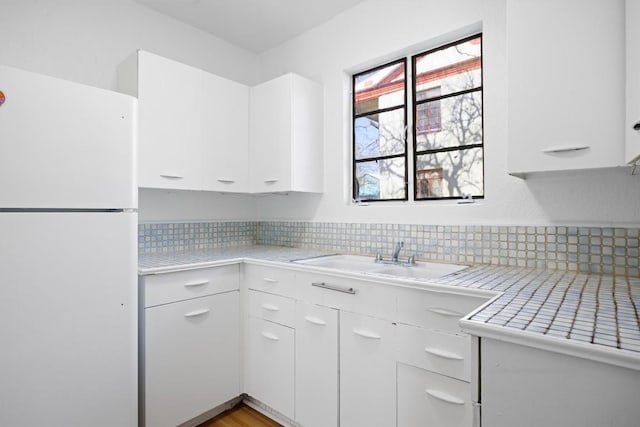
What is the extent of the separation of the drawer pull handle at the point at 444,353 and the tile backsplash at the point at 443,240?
694mm

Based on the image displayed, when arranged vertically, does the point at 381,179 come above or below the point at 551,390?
above

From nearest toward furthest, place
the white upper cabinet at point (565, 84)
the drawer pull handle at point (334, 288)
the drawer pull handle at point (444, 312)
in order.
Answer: the white upper cabinet at point (565, 84)
the drawer pull handle at point (444, 312)
the drawer pull handle at point (334, 288)

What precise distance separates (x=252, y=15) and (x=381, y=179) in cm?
154

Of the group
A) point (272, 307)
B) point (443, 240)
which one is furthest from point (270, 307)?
point (443, 240)

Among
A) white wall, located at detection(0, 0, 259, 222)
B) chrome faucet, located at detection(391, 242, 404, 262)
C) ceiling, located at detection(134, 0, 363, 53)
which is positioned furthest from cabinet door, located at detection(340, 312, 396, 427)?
ceiling, located at detection(134, 0, 363, 53)

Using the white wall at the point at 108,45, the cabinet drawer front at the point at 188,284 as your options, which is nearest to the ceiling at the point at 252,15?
the white wall at the point at 108,45

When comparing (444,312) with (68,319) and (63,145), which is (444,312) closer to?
(68,319)

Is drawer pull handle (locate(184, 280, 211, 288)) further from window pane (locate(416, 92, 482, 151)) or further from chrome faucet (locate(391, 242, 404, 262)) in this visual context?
window pane (locate(416, 92, 482, 151))

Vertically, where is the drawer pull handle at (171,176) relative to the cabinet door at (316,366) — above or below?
above

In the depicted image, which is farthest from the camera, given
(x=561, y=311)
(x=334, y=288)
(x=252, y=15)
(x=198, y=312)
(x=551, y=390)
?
(x=252, y=15)

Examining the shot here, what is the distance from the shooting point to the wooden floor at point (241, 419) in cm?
203

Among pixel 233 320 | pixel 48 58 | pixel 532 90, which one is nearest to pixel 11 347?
pixel 233 320

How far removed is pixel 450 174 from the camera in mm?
2127

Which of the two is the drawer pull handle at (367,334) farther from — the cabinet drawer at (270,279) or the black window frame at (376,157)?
the black window frame at (376,157)
